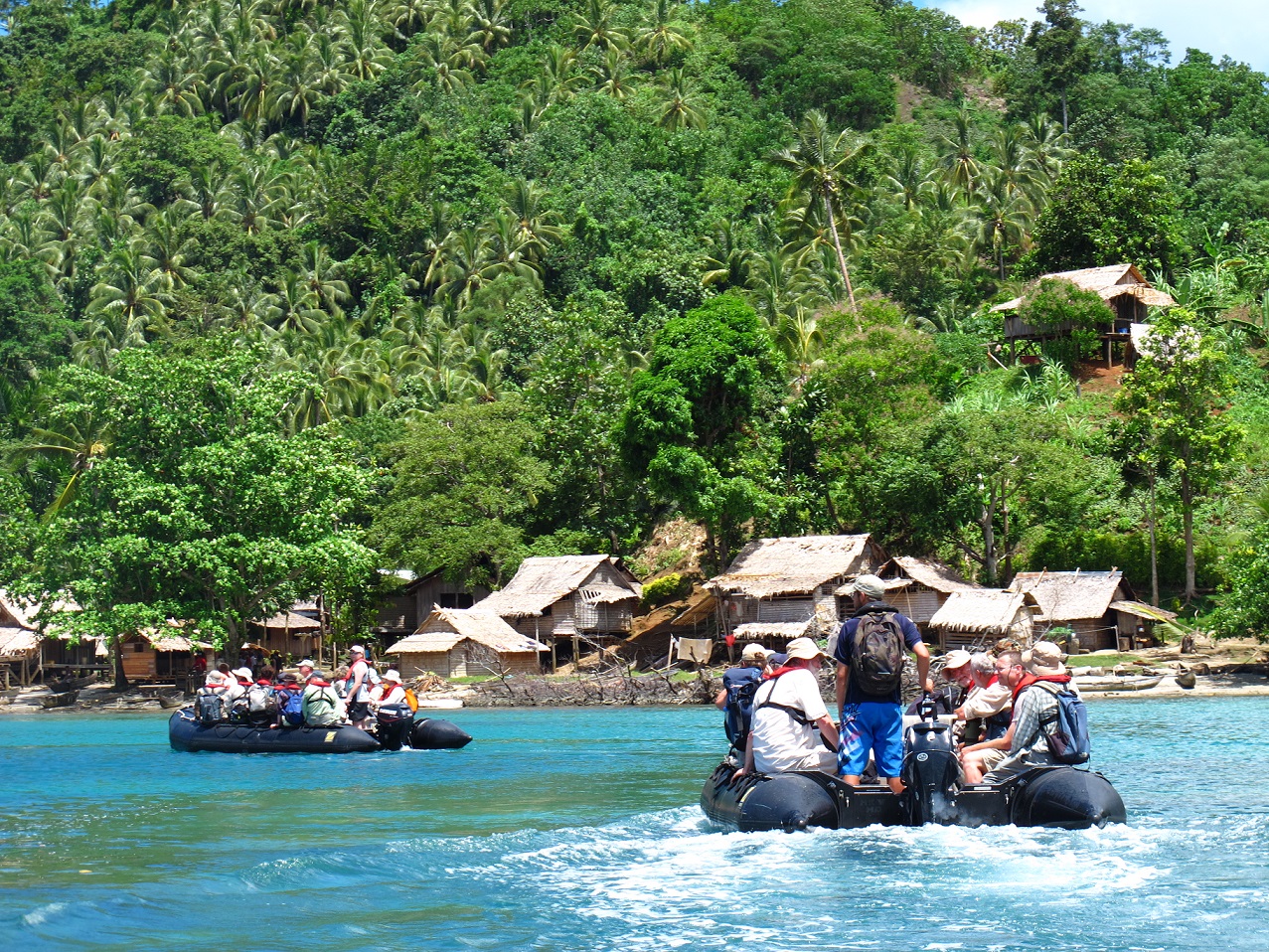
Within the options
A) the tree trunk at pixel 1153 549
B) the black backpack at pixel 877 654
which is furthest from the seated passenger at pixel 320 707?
the tree trunk at pixel 1153 549

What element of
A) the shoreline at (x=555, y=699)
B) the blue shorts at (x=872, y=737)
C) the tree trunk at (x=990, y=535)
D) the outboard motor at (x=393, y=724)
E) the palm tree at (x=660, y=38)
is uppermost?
the palm tree at (x=660, y=38)

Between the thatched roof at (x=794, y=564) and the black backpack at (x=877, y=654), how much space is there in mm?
30497

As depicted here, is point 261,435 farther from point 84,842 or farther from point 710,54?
point 710,54

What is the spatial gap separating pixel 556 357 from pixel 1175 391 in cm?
2213

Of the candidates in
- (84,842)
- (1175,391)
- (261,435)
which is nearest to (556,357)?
(261,435)

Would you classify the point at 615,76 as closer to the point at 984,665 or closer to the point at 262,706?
the point at 262,706

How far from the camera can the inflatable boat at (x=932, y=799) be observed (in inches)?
505

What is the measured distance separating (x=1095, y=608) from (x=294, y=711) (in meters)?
24.9

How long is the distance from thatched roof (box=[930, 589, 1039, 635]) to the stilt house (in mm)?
548

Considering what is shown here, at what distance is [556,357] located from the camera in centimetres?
5366

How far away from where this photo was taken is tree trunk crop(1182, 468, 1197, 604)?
4247 cm

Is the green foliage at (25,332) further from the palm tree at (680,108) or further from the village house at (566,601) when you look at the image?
the palm tree at (680,108)

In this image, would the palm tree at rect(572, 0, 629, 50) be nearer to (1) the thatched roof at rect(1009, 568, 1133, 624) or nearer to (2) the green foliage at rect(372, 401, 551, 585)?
(2) the green foliage at rect(372, 401, 551, 585)

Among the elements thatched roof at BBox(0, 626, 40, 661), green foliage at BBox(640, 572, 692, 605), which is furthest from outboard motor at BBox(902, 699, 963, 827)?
thatched roof at BBox(0, 626, 40, 661)
